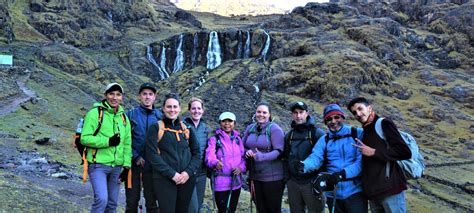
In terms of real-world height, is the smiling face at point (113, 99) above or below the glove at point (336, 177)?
above

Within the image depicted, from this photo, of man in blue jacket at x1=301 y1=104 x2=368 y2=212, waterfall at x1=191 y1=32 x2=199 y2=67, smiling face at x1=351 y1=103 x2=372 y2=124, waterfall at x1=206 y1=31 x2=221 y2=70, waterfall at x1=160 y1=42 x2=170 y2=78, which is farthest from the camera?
waterfall at x1=191 y1=32 x2=199 y2=67

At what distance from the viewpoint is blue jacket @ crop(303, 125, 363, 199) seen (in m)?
8.09

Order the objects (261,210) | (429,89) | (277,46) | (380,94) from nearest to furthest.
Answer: (261,210)
(380,94)
(429,89)
(277,46)

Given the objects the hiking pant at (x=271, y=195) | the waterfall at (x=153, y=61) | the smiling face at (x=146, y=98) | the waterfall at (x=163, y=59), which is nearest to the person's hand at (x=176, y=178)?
the smiling face at (x=146, y=98)

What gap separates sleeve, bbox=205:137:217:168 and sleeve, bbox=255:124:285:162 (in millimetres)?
1048

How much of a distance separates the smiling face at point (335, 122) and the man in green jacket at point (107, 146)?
14.4ft

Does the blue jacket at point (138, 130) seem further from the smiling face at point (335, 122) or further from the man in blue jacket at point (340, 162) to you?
the smiling face at point (335, 122)

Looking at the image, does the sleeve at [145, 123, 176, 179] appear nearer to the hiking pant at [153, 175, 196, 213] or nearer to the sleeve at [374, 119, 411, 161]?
the hiking pant at [153, 175, 196, 213]

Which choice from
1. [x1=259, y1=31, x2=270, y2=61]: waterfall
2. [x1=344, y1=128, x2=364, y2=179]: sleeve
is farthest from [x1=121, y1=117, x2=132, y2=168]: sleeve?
[x1=259, y1=31, x2=270, y2=61]: waterfall

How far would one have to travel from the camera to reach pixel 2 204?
10344 millimetres

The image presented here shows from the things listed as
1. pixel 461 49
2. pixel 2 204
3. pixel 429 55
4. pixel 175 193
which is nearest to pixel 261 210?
pixel 175 193

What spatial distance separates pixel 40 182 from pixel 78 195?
2150 mm

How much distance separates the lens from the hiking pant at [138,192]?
29.4ft

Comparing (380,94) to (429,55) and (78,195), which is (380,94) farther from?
(78,195)
